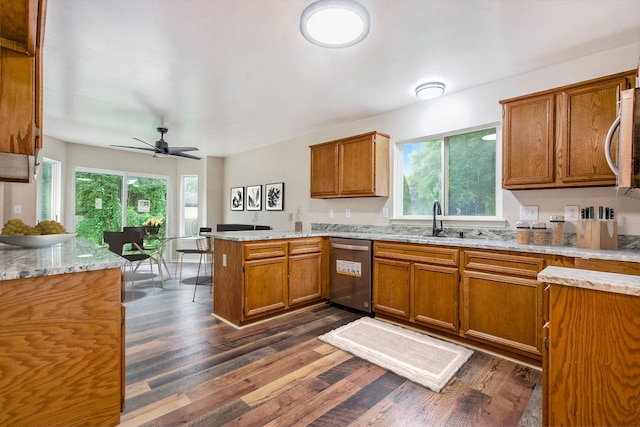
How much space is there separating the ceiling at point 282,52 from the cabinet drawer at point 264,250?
1.65 metres

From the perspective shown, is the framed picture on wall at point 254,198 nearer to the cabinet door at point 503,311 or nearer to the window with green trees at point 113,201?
the window with green trees at point 113,201

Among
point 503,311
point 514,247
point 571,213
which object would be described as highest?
point 571,213

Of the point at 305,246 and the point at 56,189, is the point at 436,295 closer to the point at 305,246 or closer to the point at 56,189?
the point at 305,246

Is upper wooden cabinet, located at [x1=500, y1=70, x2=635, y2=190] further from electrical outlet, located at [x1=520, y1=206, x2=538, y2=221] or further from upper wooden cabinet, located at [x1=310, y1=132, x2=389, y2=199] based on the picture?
upper wooden cabinet, located at [x1=310, y1=132, x2=389, y2=199]

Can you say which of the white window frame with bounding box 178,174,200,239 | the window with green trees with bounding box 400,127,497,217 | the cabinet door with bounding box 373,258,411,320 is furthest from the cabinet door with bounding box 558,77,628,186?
the white window frame with bounding box 178,174,200,239

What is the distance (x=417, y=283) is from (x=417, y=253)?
0.94 feet

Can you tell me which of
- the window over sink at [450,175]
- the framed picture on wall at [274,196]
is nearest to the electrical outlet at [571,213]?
the window over sink at [450,175]

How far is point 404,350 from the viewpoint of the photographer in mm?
2369

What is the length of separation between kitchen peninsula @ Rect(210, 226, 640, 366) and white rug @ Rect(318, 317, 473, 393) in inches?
8.0

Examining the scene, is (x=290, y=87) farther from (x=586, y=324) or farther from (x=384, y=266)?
(x=586, y=324)

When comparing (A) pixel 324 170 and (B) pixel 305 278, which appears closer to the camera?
(B) pixel 305 278

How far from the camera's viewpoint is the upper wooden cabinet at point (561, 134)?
2129mm

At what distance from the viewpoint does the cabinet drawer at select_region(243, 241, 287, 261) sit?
290 cm

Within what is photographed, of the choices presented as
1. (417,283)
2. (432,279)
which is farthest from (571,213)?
(417,283)
